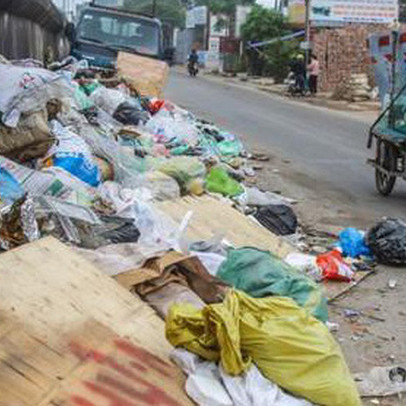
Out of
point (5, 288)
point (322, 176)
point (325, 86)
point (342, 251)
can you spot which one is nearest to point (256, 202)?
point (342, 251)

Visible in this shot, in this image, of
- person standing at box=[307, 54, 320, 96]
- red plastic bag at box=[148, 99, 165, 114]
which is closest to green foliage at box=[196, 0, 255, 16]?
person standing at box=[307, 54, 320, 96]

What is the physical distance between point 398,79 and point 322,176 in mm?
1872

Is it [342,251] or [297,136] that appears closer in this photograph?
[342,251]

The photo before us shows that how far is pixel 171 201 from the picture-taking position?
7398mm

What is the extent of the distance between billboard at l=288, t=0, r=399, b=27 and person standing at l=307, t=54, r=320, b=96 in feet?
27.2

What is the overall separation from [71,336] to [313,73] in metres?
29.9

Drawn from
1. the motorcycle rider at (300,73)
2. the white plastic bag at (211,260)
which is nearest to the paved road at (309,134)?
A: the motorcycle rider at (300,73)

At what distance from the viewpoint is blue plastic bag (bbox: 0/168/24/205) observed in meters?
6.01

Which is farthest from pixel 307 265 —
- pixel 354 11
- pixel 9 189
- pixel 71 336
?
pixel 354 11

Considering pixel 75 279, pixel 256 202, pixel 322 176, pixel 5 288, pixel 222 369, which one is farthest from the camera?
pixel 322 176

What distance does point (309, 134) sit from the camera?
18.1 metres

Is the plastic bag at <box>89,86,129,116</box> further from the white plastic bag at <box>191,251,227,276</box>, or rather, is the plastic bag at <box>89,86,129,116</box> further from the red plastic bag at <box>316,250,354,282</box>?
the white plastic bag at <box>191,251,227,276</box>

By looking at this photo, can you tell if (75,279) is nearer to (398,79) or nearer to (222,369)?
(222,369)

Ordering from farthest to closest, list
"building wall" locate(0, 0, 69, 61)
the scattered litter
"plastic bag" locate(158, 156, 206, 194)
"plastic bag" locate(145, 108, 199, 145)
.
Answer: "building wall" locate(0, 0, 69, 61) < "plastic bag" locate(145, 108, 199, 145) < "plastic bag" locate(158, 156, 206, 194) < the scattered litter
